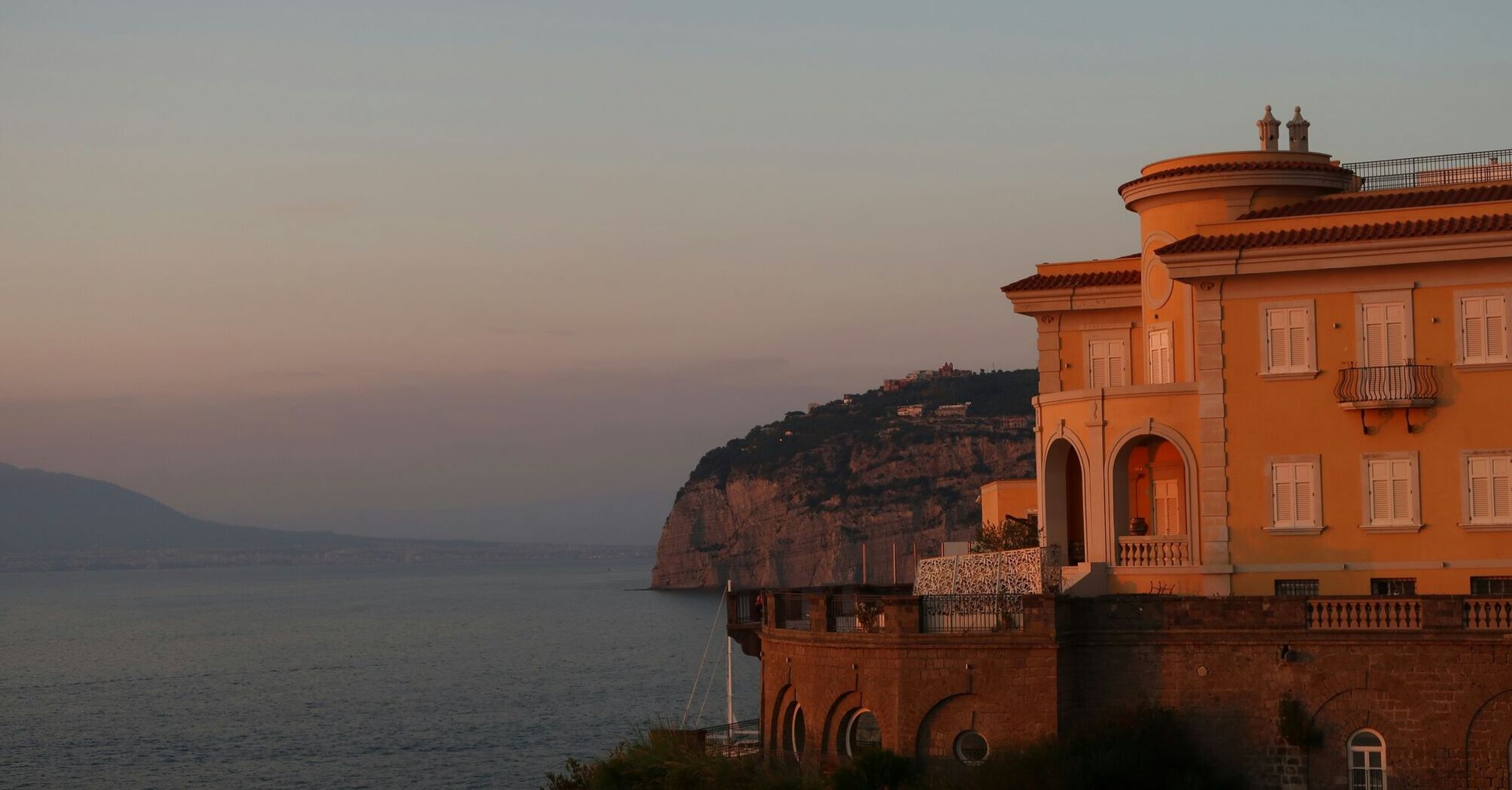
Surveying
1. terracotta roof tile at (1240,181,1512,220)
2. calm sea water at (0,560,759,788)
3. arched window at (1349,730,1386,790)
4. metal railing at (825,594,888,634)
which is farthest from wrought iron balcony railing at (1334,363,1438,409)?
calm sea water at (0,560,759,788)

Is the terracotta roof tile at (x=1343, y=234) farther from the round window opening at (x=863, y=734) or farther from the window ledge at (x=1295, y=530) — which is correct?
the round window opening at (x=863, y=734)

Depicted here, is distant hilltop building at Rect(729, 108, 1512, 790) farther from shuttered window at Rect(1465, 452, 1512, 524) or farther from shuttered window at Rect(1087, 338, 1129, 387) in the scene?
shuttered window at Rect(1087, 338, 1129, 387)

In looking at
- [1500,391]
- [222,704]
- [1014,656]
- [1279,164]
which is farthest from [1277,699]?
[222,704]

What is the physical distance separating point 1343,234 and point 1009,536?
41.0ft

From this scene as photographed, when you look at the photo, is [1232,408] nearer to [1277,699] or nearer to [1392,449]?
[1392,449]

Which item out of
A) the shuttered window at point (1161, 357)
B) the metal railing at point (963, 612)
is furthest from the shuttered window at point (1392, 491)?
the metal railing at point (963, 612)

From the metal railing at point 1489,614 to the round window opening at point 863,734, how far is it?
10388mm

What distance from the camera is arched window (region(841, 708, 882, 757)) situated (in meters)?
34.0

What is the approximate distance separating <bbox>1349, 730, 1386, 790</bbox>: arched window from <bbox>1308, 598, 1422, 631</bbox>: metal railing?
1.80m

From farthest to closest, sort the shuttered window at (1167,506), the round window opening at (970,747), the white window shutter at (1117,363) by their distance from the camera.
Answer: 1. the white window shutter at (1117,363)
2. the shuttered window at (1167,506)
3. the round window opening at (970,747)

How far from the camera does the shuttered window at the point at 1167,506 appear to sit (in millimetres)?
37469

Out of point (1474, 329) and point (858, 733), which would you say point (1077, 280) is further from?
point (858, 733)

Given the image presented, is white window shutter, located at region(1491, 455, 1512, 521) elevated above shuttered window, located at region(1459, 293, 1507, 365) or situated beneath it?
situated beneath

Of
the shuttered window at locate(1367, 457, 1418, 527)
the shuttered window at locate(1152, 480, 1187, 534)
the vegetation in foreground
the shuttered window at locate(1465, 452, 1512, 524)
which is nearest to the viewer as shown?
the vegetation in foreground
